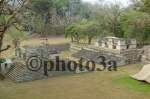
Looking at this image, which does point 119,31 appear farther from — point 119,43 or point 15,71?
point 15,71

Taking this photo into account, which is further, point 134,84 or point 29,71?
point 29,71

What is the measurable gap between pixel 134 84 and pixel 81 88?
4.98m

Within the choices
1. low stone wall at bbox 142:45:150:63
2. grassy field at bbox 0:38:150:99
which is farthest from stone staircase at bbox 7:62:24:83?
low stone wall at bbox 142:45:150:63

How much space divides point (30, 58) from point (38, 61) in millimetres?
1198

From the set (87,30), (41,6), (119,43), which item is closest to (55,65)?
(119,43)

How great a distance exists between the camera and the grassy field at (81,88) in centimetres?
2006

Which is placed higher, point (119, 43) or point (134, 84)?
point (119, 43)

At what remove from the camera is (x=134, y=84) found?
22.6m

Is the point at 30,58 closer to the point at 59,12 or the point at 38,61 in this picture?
the point at 38,61

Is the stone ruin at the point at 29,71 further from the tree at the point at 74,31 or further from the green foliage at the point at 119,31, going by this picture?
the green foliage at the point at 119,31

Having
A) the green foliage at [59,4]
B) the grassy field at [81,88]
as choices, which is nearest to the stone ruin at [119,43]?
the grassy field at [81,88]

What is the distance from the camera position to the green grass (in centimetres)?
2128

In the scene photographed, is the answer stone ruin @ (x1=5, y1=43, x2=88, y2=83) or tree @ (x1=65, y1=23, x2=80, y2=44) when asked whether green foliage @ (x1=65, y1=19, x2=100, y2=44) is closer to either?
tree @ (x1=65, y1=23, x2=80, y2=44)

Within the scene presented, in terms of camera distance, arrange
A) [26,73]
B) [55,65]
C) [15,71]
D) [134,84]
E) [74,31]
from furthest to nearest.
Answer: [74,31] < [55,65] < [15,71] < [26,73] < [134,84]
